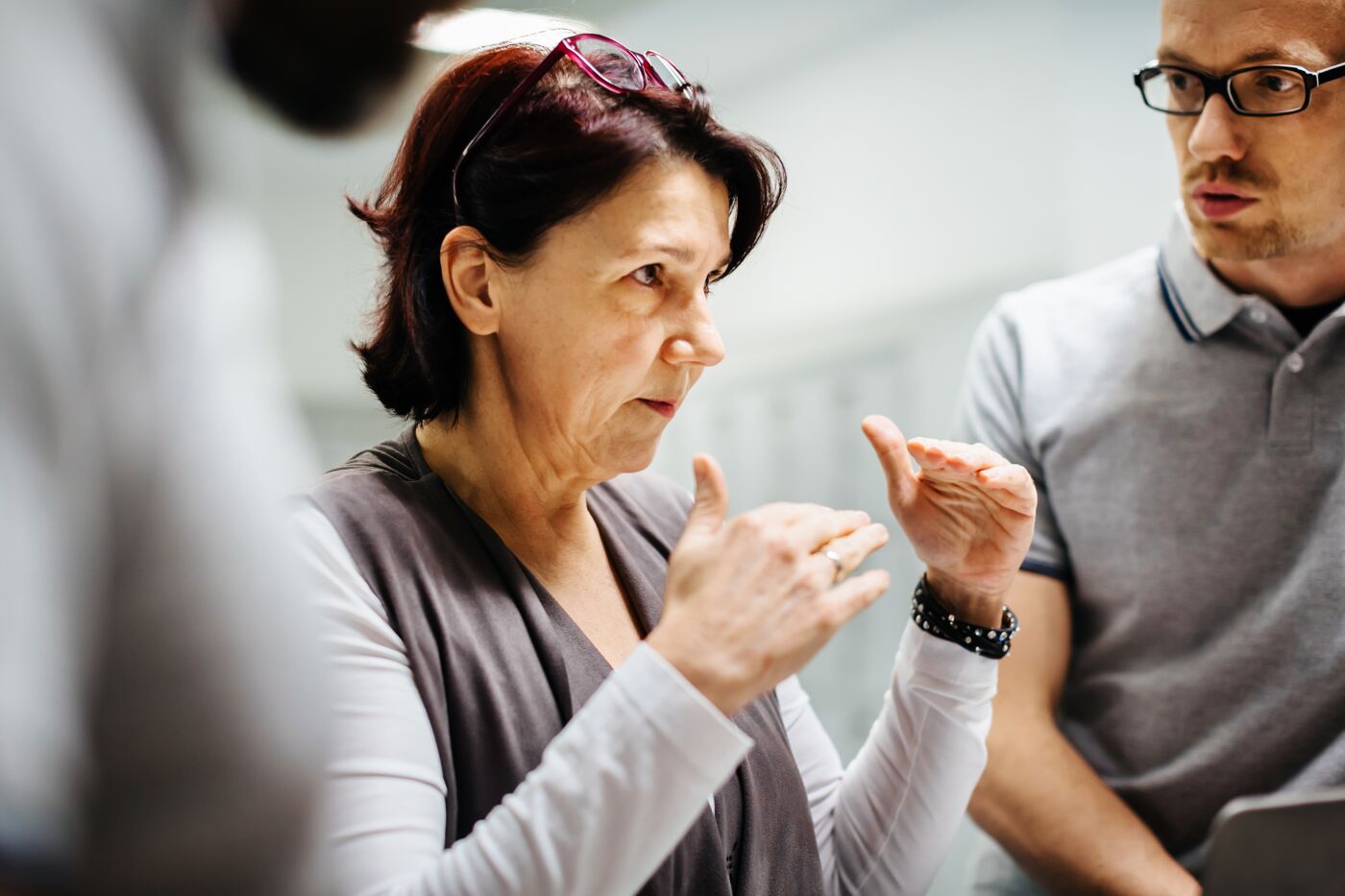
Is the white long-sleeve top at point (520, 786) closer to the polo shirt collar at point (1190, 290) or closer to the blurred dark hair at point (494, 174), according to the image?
the blurred dark hair at point (494, 174)

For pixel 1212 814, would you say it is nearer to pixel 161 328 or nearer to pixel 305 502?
pixel 305 502

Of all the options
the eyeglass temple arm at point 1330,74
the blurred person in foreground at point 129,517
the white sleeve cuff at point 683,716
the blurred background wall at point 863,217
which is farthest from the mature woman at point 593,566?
the blurred background wall at point 863,217

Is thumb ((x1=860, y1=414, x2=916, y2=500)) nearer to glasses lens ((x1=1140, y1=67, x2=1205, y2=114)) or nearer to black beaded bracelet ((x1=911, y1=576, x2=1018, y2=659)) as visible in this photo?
black beaded bracelet ((x1=911, y1=576, x2=1018, y2=659))

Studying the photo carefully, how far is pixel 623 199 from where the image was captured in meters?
1.14

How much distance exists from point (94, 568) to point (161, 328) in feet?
0.37

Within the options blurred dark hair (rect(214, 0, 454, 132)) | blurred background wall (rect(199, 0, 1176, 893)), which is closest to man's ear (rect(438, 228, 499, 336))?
blurred dark hair (rect(214, 0, 454, 132))

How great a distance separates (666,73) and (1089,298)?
895mm

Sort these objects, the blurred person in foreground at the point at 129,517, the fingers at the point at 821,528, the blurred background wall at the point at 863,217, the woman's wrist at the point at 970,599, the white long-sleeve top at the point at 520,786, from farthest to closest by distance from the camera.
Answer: the blurred background wall at the point at 863,217 < the woman's wrist at the point at 970,599 < the fingers at the point at 821,528 < the white long-sleeve top at the point at 520,786 < the blurred person in foreground at the point at 129,517

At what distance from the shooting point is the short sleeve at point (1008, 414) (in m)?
1.68

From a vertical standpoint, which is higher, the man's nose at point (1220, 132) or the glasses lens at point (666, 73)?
the glasses lens at point (666, 73)

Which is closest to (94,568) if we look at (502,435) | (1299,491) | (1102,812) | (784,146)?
(502,435)

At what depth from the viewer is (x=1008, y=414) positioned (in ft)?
5.76

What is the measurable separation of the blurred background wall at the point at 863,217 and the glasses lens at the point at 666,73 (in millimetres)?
1313

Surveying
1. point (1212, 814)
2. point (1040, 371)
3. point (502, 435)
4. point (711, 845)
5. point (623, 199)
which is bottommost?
point (1212, 814)
